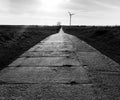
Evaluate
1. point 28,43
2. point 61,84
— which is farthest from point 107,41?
point 61,84

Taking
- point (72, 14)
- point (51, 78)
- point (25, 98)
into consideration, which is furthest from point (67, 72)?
point (72, 14)

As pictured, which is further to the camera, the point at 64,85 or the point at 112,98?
the point at 64,85

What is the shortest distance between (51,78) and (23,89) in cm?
116

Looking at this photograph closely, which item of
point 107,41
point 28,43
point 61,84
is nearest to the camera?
point 61,84

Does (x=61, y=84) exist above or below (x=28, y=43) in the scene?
above

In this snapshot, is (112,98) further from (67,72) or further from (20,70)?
(20,70)

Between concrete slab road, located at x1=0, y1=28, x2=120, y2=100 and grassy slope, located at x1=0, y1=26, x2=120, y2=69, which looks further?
grassy slope, located at x1=0, y1=26, x2=120, y2=69

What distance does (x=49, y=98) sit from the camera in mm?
3926

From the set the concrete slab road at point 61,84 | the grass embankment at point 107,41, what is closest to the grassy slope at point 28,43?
the grass embankment at point 107,41

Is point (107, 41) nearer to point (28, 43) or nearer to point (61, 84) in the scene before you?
point (28, 43)

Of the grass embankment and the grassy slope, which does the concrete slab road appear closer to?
the grassy slope

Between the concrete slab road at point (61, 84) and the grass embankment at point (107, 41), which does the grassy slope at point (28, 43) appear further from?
the concrete slab road at point (61, 84)

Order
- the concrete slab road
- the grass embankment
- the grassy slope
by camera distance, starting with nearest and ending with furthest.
→ the concrete slab road → the grassy slope → the grass embankment

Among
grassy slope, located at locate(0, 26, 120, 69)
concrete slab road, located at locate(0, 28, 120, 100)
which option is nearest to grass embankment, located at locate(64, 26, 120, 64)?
grassy slope, located at locate(0, 26, 120, 69)
